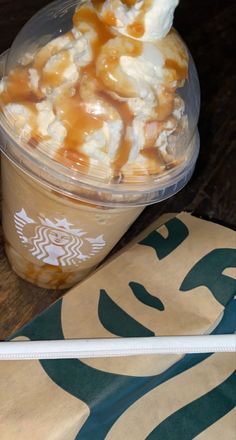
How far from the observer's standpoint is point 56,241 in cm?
100

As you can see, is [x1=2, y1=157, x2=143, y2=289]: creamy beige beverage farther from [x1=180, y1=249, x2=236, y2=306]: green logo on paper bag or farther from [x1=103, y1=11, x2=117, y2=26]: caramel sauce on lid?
[x1=103, y1=11, x2=117, y2=26]: caramel sauce on lid

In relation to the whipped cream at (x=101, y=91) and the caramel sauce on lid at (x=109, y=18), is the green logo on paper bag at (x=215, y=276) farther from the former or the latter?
the caramel sauce on lid at (x=109, y=18)

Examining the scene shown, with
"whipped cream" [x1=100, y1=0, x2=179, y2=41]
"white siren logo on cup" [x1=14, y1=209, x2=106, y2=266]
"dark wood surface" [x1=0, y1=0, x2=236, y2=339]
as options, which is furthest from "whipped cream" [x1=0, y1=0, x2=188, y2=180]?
"dark wood surface" [x1=0, y1=0, x2=236, y2=339]

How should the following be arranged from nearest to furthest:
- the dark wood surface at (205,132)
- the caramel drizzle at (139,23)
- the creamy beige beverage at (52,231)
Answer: the caramel drizzle at (139,23), the creamy beige beverage at (52,231), the dark wood surface at (205,132)

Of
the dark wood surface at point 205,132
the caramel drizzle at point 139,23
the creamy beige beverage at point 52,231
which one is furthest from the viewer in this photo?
the dark wood surface at point 205,132

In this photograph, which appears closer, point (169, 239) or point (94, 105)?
point (94, 105)

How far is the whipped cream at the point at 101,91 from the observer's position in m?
0.85

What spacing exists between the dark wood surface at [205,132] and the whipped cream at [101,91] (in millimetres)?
266

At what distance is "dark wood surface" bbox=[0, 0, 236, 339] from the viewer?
1040mm

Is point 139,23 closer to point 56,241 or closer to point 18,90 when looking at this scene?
point 18,90

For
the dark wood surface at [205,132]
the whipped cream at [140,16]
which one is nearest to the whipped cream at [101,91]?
the whipped cream at [140,16]

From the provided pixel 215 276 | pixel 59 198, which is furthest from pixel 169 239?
pixel 59 198

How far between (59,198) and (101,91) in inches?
6.1

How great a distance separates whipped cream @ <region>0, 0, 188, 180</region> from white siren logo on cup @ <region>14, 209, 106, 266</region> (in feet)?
0.45
